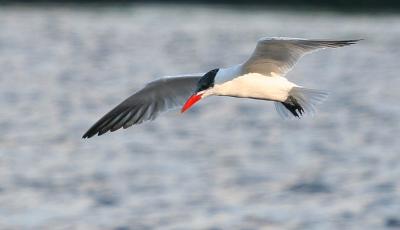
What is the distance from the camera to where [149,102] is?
1033 cm

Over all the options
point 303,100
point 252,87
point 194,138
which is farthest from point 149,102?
point 194,138

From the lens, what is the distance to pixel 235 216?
1360 centimetres

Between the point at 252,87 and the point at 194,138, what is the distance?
34.9ft

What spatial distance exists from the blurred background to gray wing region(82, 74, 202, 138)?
3051mm

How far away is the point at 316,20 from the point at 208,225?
2419 centimetres

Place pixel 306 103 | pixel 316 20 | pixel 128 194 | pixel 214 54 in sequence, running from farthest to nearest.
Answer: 1. pixel 316 20
2. pixel 214 54
3. pixel 128 194
4. pixel 306 103

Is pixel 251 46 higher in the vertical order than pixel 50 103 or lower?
higher

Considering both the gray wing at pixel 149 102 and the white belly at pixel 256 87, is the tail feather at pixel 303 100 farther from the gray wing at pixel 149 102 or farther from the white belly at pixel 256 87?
the gray wing at pixel 149 102

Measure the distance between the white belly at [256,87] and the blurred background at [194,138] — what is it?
13.3ft

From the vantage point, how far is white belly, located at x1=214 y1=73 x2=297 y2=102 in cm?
888

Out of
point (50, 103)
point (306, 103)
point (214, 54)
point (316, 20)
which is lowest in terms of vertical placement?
point (306, 103)

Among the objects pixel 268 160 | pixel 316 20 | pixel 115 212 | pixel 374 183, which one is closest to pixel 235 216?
pixel 115 212

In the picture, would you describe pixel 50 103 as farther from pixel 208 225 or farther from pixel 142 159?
pixel 208 225

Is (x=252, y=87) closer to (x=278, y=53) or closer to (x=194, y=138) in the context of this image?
(x=278, y=53)
